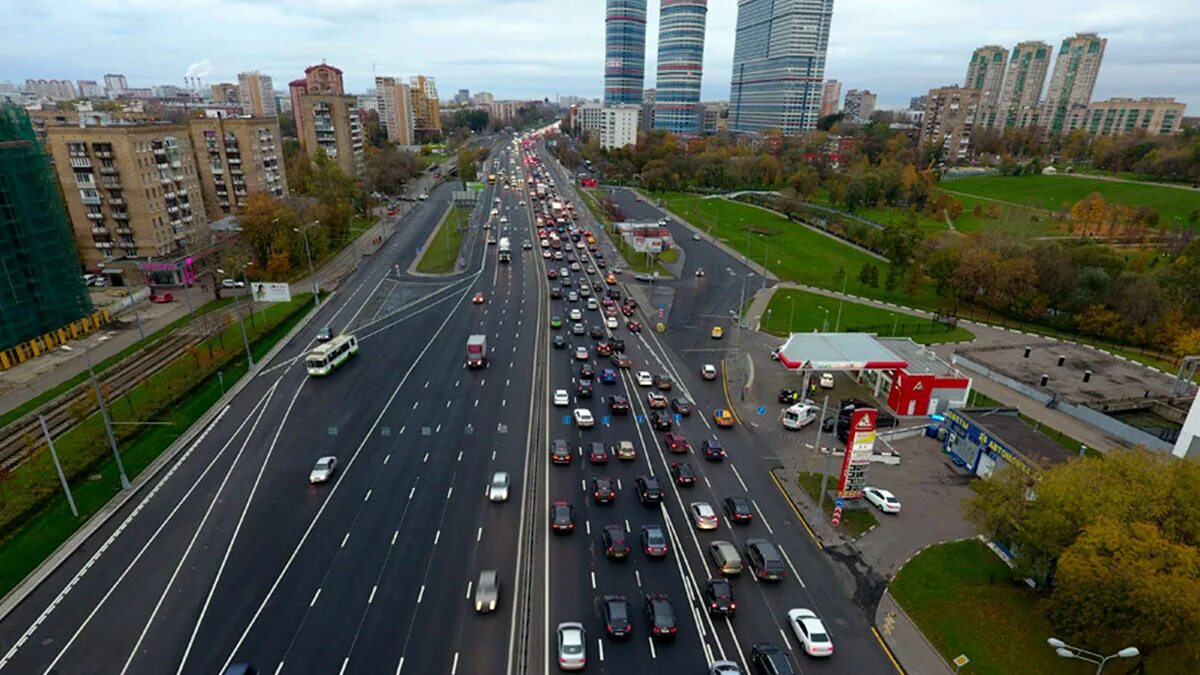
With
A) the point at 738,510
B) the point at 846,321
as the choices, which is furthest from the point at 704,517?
the point at 846,321

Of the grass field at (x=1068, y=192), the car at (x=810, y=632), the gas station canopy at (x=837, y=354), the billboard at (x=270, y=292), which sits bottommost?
the car at (x=810, y=632)

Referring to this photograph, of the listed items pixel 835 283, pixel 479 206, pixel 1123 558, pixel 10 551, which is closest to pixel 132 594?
pixel 10 551

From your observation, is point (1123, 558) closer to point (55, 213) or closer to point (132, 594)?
point (132, 594)

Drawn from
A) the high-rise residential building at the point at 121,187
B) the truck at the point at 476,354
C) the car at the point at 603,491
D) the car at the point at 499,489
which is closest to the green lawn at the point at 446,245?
the high-rise residential building at the point at 121,187

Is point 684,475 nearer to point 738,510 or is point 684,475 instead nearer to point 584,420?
point 738,510

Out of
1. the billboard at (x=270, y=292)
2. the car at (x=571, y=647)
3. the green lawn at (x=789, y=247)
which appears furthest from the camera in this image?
Answer: the green lawn at (x=789, y=247)

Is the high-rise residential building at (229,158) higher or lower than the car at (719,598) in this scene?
higher

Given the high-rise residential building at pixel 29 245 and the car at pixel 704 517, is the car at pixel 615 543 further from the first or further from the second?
the high-rise residential building at pixel 29 245

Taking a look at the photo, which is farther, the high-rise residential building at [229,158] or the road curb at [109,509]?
the high-rise residential building at [229,158]
